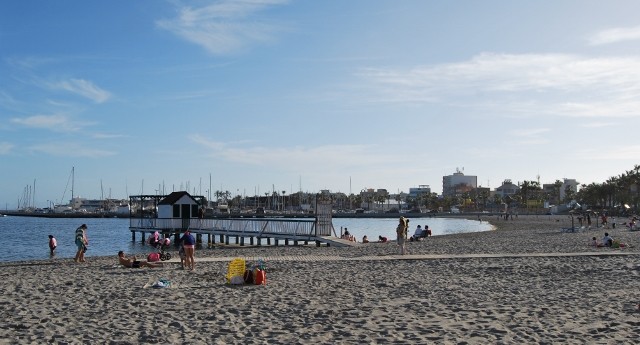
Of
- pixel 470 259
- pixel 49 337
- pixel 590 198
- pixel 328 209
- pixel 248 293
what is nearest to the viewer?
pixel 49 337

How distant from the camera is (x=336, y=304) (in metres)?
14.4

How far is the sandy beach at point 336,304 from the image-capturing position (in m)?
11.0

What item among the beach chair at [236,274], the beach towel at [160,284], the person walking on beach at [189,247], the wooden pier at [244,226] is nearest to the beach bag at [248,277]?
the beach chair at [236,274]

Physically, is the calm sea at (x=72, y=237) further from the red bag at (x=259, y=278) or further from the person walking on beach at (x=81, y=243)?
the red bag at (x=259, y=278)

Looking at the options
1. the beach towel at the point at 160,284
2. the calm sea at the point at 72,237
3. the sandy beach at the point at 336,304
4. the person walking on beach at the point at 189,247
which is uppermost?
the person walking on beach at the point at 189,247

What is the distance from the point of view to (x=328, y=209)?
40000mm

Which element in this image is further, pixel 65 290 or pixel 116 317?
pixel 65 290

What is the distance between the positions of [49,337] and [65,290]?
20.8ft

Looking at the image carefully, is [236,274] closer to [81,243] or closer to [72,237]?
[81,243]

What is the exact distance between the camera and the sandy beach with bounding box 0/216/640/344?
11.0 m

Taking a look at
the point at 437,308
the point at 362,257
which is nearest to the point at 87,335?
the point at 437,308

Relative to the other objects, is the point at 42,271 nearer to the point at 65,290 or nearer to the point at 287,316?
the point at 65,290

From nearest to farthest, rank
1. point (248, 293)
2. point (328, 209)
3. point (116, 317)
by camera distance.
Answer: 1. point (116, 317)
2. point (248, 293)
3. point (328, 209)

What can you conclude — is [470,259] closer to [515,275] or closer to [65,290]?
[515,275]
